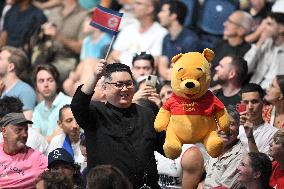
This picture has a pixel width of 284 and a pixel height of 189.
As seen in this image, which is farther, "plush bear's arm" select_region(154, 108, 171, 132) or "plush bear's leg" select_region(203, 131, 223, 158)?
"plush bear's arm" select_region(154, 108, 171, 132)

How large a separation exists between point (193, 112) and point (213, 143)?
11.8 inches

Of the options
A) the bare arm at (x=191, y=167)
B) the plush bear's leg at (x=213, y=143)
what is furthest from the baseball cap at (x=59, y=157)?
the plush bear's leg at (x=213, y=143)

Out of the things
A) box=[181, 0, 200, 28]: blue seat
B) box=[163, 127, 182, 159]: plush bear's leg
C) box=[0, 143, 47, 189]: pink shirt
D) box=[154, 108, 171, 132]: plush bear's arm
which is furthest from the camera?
box=[181, 0, 200, 28]: blue seat

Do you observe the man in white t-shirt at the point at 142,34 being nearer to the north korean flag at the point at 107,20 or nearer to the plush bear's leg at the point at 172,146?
the north korean flag at the point at 107,20

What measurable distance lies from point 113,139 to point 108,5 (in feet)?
20.7

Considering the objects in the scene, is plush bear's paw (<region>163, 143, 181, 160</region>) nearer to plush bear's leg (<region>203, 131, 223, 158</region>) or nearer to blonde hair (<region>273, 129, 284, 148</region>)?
plush bear's leg (<region>203, 131, 223, 158</region>)

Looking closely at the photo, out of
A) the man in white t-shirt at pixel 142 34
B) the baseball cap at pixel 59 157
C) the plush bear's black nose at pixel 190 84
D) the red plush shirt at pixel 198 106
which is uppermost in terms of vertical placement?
the man in white t-shirt at pixel 142 34

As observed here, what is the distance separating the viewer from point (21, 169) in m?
10.1

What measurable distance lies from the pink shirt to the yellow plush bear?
1.85 m

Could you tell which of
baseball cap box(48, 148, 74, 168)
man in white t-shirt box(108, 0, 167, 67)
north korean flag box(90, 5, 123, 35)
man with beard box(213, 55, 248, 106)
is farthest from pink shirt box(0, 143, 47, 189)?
man in white t-shirt box(108, 0, 167, 67)

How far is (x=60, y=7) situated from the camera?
1563 cm

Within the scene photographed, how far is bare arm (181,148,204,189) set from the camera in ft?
31.6

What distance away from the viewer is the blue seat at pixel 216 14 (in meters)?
13.9

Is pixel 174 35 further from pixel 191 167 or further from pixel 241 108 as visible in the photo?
pixel 191 167
